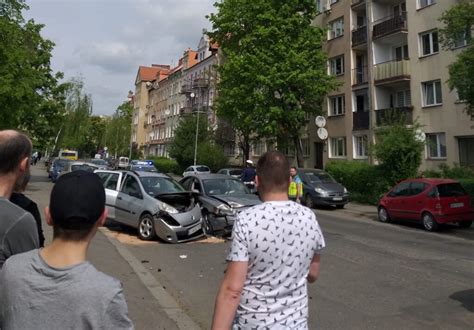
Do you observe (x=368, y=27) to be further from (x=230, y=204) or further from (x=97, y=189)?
(x=97, y=189)

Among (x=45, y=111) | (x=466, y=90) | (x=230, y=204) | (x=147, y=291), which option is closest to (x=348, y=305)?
(x=147, y=291)

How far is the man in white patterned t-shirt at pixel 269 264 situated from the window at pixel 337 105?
32709 mm

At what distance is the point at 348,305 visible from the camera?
6129mm

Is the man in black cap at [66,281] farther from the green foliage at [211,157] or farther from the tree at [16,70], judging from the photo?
the green foliage at [211,157]

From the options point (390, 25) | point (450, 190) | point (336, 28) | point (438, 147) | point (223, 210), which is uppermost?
point (336, 28)

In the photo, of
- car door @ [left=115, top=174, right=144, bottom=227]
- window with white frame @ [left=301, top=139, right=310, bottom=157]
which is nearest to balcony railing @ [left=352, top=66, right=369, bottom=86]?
window with white frame @ [left=301, top=139, right=310, bottom=157]

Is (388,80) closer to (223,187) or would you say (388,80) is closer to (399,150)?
(399,150)

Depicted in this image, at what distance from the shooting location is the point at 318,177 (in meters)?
23.2

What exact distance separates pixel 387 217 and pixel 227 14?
20164mm

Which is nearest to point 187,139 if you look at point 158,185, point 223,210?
point 158,185

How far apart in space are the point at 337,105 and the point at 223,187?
23944 mm

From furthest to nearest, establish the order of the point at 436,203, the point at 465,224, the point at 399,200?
the point at 399,200 → the point at 465,224 → the point at 436,203

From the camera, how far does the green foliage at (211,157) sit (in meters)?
46.0

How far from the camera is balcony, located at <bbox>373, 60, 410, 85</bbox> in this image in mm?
28625
